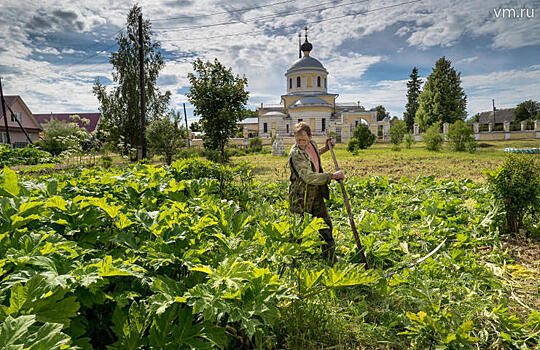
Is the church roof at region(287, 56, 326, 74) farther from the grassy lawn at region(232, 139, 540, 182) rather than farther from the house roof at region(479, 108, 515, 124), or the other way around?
the house roof at region(479, 108, 515, 124)

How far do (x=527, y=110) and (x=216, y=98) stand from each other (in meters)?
73.3

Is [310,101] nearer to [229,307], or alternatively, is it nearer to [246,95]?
[246,95]

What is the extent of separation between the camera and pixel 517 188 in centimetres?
420

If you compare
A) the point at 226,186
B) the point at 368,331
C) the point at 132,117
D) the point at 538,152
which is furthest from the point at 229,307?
the point at 132,117

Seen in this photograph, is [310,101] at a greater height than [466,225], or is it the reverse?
[310,101]

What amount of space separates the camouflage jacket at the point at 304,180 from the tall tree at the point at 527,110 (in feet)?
256

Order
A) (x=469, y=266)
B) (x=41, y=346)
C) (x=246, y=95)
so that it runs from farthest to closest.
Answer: (x=246, y=95), (x=469, y=266), (x=41, y=346)

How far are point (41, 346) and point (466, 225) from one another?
5483 millimetres

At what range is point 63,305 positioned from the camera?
1069 millimetres

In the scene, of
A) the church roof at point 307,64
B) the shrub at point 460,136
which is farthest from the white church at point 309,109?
the shrub at point 460,136

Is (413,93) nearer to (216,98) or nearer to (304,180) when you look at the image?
(216,98)

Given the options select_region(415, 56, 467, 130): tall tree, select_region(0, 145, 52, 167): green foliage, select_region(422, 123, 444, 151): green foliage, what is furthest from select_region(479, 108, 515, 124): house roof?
select_region(0, 145, 52, 167): green foliage

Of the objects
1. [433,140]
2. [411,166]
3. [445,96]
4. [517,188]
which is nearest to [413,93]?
[445,96]

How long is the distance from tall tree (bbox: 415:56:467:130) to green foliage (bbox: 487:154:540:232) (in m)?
41.9
